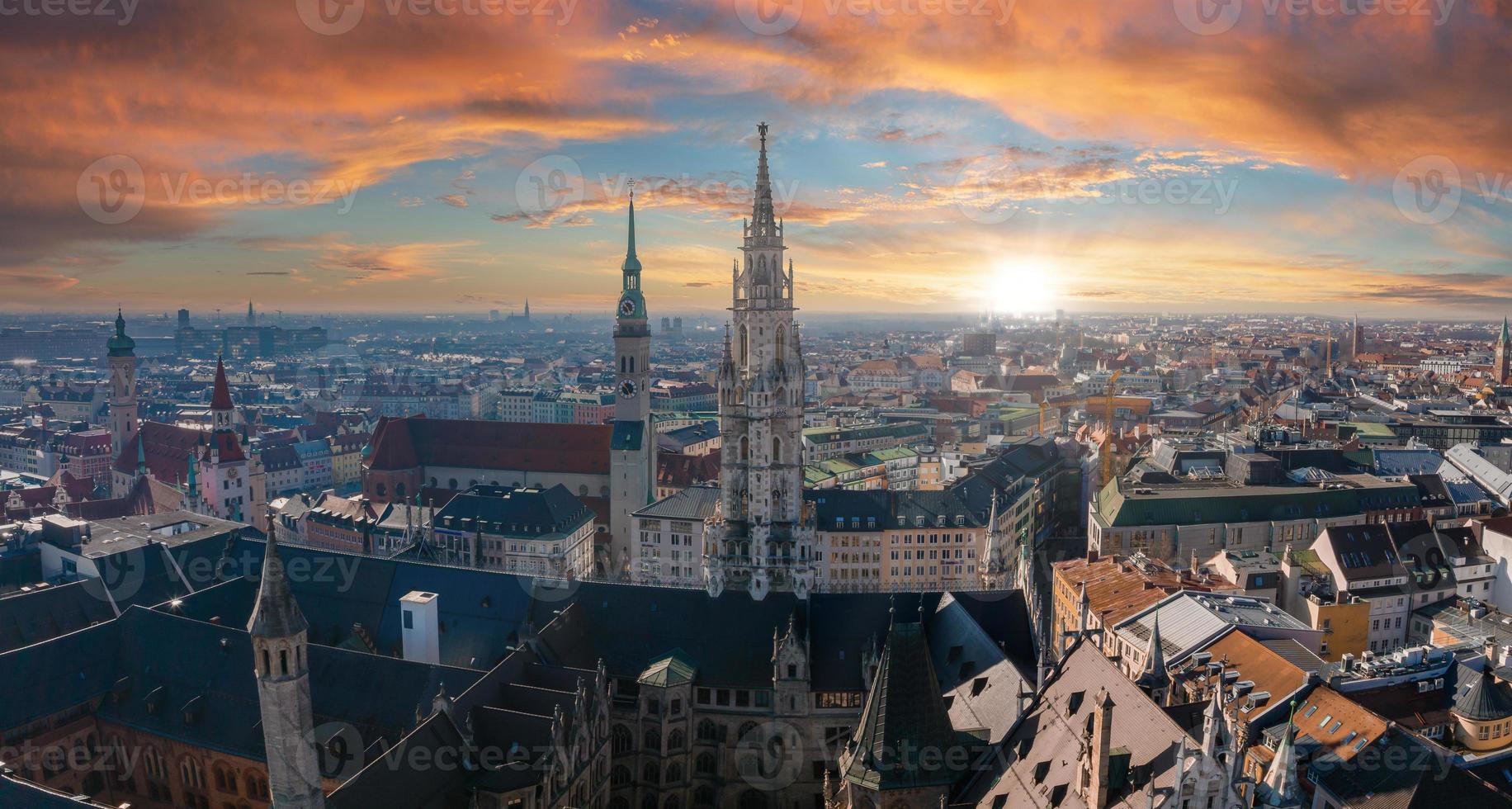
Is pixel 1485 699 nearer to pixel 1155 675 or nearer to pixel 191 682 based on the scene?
pixel 1155 675

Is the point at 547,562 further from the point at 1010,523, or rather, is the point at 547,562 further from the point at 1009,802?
the point at 1009,802

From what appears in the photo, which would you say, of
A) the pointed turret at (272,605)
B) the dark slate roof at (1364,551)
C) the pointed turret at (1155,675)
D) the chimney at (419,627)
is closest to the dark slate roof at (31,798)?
the pointed turret at (272,605)

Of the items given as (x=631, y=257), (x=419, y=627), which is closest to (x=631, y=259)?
(x=631, y=257)

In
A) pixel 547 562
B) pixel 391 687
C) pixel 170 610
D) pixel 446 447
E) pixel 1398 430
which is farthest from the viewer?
pixel 1398 430

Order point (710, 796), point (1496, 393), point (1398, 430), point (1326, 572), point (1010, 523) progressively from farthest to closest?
point (1496, 393), point (1398, 430), point (1010, 523), point (1326, 572), point (710, 796)

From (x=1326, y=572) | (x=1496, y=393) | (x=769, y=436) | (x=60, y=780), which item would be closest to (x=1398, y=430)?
(x=1496, y=393)

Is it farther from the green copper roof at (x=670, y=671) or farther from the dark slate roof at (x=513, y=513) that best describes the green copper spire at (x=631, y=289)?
the green copper roof at (x=670, y=671)
